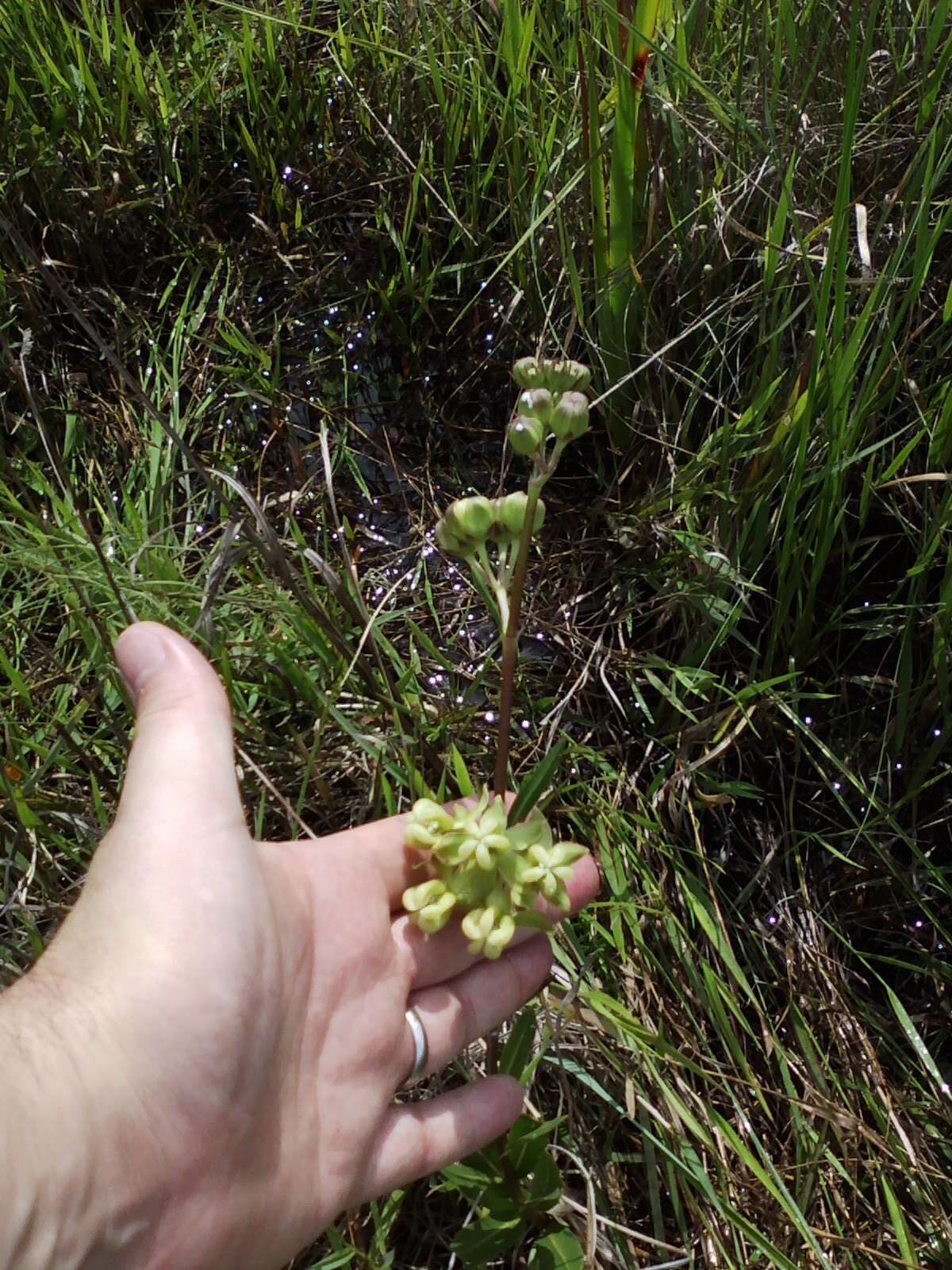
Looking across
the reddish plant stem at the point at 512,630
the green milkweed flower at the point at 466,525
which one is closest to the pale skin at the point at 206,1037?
the reddish plant stem at the point at 512,630

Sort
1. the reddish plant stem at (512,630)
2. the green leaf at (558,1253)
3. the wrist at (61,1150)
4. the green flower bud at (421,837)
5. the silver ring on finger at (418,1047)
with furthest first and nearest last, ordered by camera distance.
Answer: the silver ring on finger at (418,1047), the green leaf at (558,1253), the green flower bud at (421,837), the reddish plant stem at (512,630), the wrist at (61,1150)

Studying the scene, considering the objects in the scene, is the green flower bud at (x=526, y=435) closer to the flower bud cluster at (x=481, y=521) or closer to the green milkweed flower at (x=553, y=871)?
the flower bud cluster at (x=481, y=521)

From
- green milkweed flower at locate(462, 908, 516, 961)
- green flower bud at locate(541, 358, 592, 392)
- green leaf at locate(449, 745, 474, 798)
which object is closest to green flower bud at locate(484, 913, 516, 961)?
green milkweed flower at locate(462, 908, 516, 961)

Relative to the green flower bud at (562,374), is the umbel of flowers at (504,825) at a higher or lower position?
lower

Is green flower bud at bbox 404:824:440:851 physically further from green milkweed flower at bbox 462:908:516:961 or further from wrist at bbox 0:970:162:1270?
wrist at bbox 0:970:162:1270

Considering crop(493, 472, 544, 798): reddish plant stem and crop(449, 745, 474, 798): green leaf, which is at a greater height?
crop(493, 472, 544, 798): reddish plant stem

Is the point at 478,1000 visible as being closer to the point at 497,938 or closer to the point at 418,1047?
the point at 418,1047
